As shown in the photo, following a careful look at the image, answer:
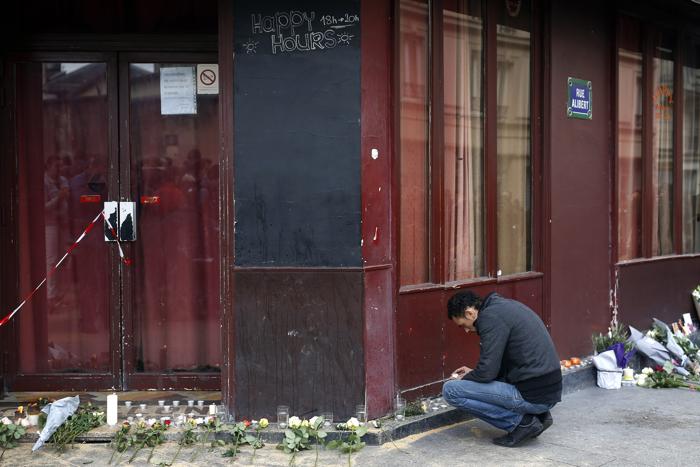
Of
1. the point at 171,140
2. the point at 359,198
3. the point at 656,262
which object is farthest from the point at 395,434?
the point at 656,262

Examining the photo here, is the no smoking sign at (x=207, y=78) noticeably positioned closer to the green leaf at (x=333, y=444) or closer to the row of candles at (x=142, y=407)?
the row of candles at (x=142, y=407)

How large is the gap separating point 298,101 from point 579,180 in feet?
11.3

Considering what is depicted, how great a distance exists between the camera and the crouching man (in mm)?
5594

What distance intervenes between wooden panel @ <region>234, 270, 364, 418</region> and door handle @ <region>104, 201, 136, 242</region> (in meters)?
1.36

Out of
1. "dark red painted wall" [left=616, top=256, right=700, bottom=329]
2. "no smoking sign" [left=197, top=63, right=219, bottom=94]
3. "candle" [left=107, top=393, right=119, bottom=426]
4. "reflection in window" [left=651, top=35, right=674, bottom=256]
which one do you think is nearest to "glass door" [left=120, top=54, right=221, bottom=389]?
"no smoking sign" [left=197, top=63, right=219, bottom=94]

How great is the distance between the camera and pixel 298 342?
6.00m

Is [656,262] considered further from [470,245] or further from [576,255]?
[470,245]

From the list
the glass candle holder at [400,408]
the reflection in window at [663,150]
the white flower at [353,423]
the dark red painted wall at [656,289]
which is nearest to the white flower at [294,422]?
the white flower at [353,423]

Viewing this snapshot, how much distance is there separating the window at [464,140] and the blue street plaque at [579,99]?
1.53 feet

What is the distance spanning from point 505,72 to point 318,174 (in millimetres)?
2512

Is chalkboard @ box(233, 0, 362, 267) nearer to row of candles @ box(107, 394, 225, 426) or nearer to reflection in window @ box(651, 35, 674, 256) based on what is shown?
row of candles @ box(107, 394, 225, 426)

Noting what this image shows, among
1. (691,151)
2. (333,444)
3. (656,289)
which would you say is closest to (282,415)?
(333,444)

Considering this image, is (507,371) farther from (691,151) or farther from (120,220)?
(691,151)

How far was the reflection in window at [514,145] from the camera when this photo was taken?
24.8 ft
